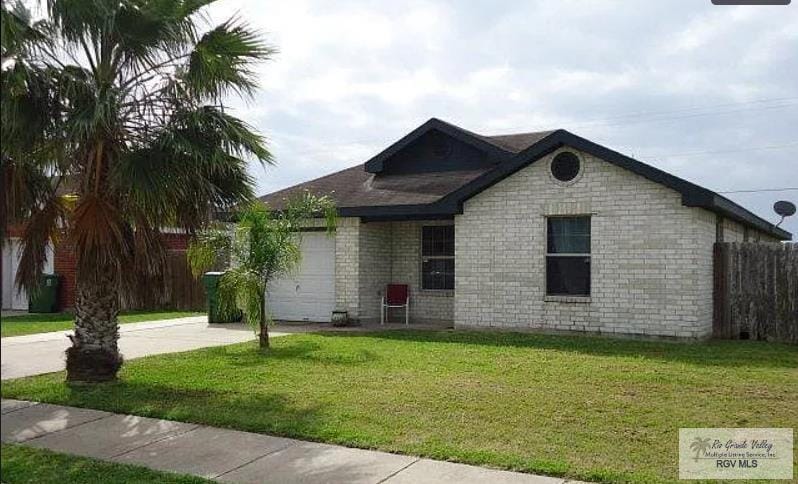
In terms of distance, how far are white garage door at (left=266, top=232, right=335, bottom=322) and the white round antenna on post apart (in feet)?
40.7

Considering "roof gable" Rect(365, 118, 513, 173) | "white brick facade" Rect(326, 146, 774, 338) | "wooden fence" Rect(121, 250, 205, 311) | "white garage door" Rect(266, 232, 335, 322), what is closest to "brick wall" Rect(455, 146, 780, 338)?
"white brick facade" Rect(326, 146, 774, 338)

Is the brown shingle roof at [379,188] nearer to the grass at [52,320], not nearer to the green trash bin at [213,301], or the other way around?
the green trash bin at [213,301]

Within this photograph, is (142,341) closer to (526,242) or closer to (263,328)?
Result: (263,328)

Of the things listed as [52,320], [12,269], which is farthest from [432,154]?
[52,320]

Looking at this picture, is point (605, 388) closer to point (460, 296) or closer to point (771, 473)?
point (771, 473)

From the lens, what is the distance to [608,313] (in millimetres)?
13617

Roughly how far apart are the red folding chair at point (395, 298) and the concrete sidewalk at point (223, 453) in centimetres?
A: 1001

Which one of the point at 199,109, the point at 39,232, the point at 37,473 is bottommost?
the point at 37,473

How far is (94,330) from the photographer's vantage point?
8938 millimetres

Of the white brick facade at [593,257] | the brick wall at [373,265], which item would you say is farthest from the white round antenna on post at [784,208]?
the brick wall at [373,265]

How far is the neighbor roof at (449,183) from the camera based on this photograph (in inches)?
515

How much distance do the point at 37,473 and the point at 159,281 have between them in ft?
13.3

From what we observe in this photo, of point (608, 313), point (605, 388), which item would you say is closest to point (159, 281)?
point (605, 388)

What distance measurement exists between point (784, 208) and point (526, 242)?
30.9 feet
